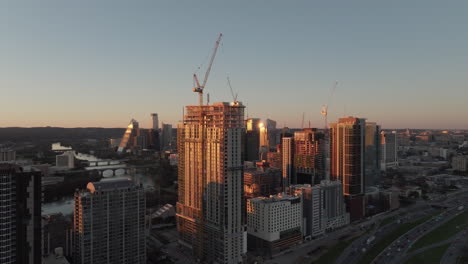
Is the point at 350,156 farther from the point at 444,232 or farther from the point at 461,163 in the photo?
the point at 461,163

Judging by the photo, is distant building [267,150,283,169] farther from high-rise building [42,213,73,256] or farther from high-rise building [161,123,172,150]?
high-rise building [161,123,172,150]

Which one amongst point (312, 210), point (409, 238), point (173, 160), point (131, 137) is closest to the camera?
point (409, 238)

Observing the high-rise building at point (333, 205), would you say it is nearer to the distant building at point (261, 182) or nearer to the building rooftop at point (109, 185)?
the distant building at point (261, 182)

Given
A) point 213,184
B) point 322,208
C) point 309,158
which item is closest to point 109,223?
point 213,184

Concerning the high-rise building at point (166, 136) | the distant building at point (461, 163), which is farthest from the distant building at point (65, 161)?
the distant building at point (461, 163)

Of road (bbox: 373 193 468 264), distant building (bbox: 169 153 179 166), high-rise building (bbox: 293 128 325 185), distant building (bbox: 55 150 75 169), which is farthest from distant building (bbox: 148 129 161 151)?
road (bbox: 373 193 468 264)

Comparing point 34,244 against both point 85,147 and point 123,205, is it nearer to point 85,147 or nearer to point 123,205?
point 123,205
